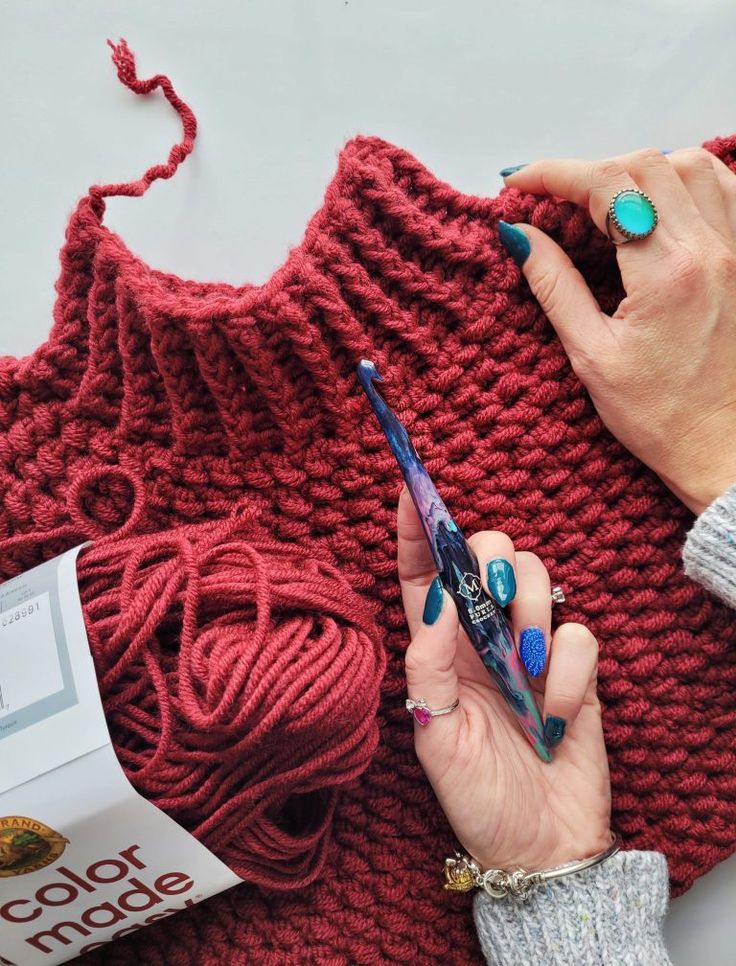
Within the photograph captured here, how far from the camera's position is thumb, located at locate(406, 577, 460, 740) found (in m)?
0.65

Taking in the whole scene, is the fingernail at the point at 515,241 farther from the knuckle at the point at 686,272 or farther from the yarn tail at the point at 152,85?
the yarn tail at the point at 152,85

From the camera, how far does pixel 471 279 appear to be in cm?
77

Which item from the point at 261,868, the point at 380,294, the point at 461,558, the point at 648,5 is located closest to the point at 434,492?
the point at 461,558

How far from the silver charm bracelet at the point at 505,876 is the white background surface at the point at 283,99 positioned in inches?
25.7

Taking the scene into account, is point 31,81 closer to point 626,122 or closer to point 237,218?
point 237,218

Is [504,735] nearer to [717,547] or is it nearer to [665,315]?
[717,547]

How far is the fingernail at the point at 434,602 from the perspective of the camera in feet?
2.16

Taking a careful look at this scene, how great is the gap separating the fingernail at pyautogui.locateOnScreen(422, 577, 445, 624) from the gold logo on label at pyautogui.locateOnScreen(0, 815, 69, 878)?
34 cm

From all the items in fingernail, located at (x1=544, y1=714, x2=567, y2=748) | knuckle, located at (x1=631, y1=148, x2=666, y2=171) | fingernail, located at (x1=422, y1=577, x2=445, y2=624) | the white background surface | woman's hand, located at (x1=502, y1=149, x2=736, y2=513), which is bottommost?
fingernail, located at (x1=544, y1=714, x2=567, y2=748)

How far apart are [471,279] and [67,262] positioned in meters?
0.39

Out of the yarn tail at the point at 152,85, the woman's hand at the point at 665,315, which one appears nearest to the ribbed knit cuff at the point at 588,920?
the woman's hand at the point at 665,315

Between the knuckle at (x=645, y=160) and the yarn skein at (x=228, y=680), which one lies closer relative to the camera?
the yarn skein at (x=228, y=680)

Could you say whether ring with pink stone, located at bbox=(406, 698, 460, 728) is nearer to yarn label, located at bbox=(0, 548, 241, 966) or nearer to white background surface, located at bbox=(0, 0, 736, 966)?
yarn label, located at bbox=(0, 548, 241, 966)

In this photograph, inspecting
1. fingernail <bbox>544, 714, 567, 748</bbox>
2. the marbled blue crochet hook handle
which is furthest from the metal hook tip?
fingernail <bbox>544, 714, 567, 748</bbox>
